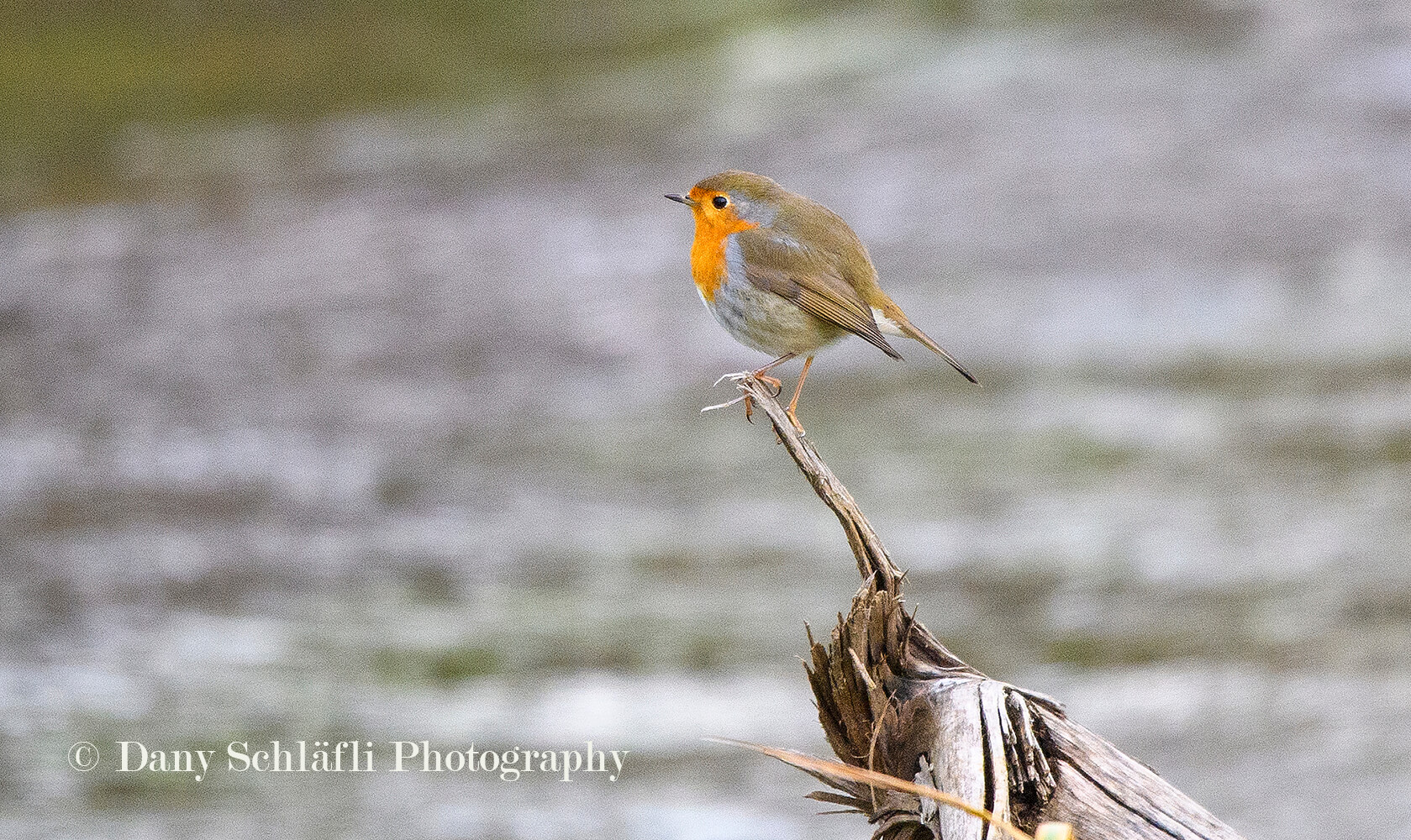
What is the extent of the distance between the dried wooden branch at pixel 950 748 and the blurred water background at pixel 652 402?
10.3 feet

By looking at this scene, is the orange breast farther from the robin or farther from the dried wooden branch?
the dried wooden branch

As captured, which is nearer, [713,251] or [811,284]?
[811,284]

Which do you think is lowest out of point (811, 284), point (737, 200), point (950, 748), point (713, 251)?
point (950, 748)

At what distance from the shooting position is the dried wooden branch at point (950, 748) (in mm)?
2648

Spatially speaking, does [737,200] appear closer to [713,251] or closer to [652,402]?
[713,251]

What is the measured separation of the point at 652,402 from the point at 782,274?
6144 millimetres

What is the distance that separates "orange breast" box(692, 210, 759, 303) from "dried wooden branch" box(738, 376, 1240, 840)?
54.7 inches

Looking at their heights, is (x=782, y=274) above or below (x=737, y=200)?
below

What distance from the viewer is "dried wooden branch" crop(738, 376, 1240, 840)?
2.65 m

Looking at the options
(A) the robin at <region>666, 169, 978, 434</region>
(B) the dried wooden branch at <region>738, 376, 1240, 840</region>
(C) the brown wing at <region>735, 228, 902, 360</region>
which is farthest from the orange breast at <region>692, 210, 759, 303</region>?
(B) the dried wooden branch at <region>738, 376, 1240, 840</region>

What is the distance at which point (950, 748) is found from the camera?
109 inches

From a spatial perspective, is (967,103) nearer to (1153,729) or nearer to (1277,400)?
(1277,400)

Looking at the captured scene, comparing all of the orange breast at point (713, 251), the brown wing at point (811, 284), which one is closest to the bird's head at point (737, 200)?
the orange breast at point (713, 251)

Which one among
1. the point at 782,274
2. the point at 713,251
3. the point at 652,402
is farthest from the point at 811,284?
the point at 652,402
